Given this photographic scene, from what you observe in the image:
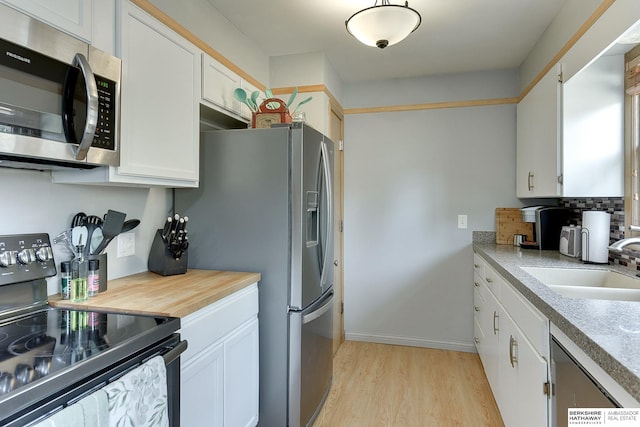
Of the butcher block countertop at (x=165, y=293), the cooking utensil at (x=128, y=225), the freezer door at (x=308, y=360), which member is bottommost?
the freezer door at (x=308, y=360)

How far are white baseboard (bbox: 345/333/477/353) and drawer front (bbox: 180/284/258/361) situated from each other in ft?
6.03

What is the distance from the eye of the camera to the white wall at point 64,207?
1309 mm

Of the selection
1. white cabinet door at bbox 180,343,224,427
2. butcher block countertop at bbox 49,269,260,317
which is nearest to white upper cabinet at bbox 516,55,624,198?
butcher block countertop at bbox 49,269,260,317

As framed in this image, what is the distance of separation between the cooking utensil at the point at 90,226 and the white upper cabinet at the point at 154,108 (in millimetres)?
196

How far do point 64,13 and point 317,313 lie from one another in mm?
1704

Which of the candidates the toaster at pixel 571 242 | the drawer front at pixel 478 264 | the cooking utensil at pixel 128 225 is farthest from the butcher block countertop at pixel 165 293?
the toaster at pixel 571 242

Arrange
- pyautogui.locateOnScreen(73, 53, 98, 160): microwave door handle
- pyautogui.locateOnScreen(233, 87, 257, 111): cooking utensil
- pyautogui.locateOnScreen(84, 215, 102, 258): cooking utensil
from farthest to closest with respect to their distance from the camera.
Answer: pyautogui.locateOnScreen(233, 87, 257, 111): cooking utensil < pyautogui.locateOnScreen(84, 215, 102, 258): cooking utensil < pyautogui.locateOnScreen(73, 53, 98, 160): microwave door handle

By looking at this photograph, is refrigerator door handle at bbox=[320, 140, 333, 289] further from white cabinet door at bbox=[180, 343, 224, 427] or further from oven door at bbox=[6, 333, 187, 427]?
oven door at bbox=[6, 333, 187, 427]

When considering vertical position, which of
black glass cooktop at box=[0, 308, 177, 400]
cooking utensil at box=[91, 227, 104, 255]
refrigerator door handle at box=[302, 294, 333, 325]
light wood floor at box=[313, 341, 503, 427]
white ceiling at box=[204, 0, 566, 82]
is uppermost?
white ceiling at box=[204, 0, 566, 82]

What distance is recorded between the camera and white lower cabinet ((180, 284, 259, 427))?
137cm

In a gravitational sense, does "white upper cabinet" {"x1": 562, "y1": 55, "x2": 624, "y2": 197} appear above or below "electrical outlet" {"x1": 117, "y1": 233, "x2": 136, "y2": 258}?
above

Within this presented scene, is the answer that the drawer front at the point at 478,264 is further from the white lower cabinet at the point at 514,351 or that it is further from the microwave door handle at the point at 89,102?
the microwave door handle at the point at 89,102

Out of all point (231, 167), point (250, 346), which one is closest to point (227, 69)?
point (231, 167)

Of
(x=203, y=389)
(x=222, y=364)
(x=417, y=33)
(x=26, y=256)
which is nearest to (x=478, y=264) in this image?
(x=417, y=33)
